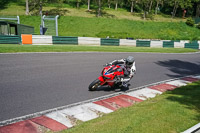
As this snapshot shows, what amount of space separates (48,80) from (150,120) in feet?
18.6

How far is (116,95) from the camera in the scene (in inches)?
340

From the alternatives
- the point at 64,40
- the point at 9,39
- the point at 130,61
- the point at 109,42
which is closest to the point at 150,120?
the point at 130,61

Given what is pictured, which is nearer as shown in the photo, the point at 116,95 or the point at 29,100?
the point at 29,100

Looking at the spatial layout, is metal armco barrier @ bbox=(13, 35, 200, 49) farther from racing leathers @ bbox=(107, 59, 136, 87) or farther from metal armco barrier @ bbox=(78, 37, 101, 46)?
racing leathers @ bbox=(107, 59, 136, 87)

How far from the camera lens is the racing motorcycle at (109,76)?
8.31 metres

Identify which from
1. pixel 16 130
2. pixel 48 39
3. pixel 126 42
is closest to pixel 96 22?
pixel 126 42

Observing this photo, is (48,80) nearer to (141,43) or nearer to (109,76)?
(109,76)

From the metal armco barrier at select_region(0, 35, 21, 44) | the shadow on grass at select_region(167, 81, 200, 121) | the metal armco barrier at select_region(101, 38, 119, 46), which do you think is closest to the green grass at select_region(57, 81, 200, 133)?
the shadow on grass at select_region(167, 81, 200, 121)

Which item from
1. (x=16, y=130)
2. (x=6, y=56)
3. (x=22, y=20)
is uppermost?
(x=22, y=20)

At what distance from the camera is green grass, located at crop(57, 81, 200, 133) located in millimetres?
5090

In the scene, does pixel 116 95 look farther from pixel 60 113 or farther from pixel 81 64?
pixel 81 64

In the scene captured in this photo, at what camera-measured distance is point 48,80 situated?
961cm

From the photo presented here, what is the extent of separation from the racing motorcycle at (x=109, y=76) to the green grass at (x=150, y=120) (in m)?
1.98

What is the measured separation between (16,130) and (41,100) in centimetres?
214
